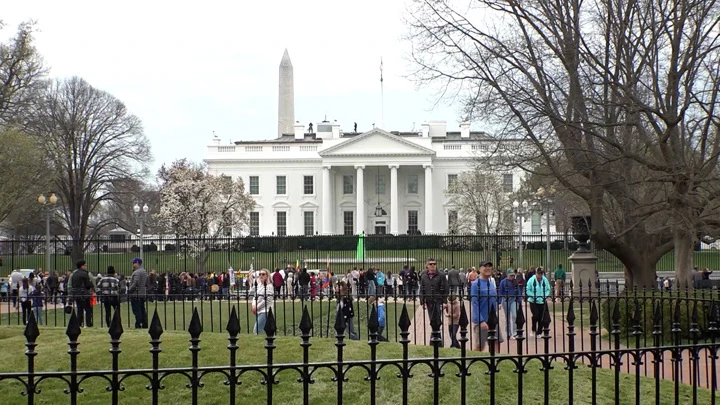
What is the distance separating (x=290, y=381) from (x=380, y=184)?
218 feet

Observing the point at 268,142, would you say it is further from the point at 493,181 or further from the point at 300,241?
the point at 300,241

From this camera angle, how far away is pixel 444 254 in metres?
41.8

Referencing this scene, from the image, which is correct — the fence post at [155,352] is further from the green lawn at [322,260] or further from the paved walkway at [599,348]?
the green lawn at [322,260]

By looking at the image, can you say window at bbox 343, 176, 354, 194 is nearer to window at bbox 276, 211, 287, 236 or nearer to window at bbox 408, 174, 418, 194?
window at bbox 408, 174, 418, 194

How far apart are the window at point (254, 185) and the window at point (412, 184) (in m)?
14.8

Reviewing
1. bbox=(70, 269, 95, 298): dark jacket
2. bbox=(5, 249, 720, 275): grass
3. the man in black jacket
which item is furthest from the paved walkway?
bbox=(5, 249, 720, 275): grass

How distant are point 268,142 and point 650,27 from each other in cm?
6309

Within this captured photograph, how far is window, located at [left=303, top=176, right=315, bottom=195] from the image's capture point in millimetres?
76500

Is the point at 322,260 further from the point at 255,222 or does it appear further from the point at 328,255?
the point at 255,222

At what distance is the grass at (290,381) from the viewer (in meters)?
8.66

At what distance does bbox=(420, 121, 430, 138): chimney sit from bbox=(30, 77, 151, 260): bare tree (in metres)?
31.8

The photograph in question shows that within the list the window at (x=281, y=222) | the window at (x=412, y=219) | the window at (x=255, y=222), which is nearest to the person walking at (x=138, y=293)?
the window at (x=255, y=222)

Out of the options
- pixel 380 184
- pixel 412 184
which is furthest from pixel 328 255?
pixel 412 184

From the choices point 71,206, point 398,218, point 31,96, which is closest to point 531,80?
point 31,96
